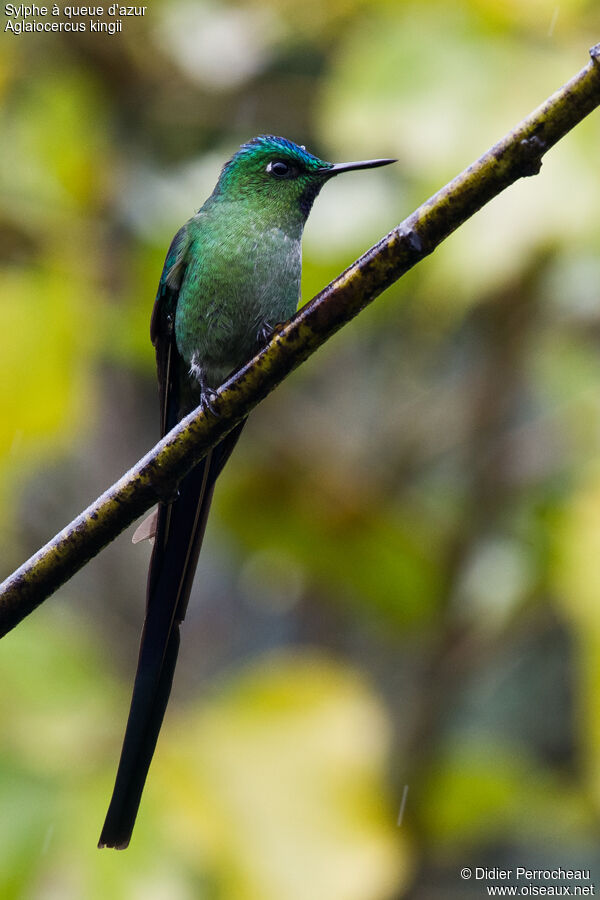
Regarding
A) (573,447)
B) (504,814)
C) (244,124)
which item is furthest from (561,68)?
(504,814)

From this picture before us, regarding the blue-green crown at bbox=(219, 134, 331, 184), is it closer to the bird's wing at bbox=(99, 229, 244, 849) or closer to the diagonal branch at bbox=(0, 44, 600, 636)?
the bird's wing at bbox=(99, 229, 244, 849)

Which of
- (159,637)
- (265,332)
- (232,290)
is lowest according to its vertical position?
(159,637)

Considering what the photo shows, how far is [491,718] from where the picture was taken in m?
5.68

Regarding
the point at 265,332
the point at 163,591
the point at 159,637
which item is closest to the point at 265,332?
the point at 265,332

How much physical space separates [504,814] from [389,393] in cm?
201

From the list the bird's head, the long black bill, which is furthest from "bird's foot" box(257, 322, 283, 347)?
the long black bill

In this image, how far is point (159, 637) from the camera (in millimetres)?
2131

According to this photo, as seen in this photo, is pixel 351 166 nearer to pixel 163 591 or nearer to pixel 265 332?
pixel 265 332

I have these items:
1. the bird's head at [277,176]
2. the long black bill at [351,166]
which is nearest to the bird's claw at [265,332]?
the bird's head at [277,176]

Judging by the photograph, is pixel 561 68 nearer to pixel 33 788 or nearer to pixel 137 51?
pixel 137 51

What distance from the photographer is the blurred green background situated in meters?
2.76

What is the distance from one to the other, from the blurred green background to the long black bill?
15 cm

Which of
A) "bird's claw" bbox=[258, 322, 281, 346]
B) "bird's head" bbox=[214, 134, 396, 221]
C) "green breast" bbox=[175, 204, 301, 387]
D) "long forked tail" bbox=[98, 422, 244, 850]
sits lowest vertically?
"long forked tail" bbox=[98, 422, 244, 850]

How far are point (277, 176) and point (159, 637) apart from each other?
1666 millimetres
